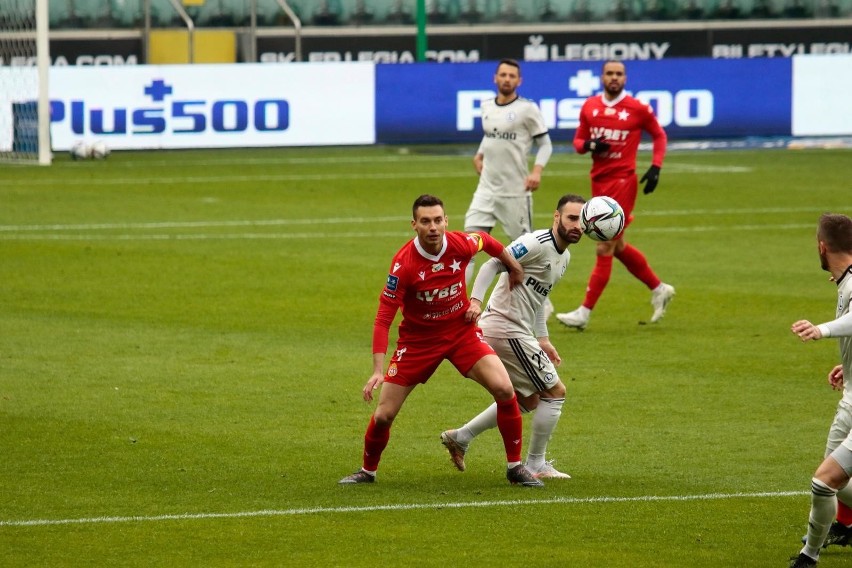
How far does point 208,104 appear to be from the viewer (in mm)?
28094

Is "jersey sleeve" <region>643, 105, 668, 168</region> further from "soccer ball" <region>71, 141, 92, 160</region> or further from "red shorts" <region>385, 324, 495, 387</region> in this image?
"soccer ball" <region>71, 141, 92, 160</region>

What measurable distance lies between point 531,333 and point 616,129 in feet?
18.4

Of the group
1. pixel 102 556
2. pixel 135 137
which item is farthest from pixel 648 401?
pixel 135 137

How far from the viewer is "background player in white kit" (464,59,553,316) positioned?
1376 cm

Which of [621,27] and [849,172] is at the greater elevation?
[621,27]

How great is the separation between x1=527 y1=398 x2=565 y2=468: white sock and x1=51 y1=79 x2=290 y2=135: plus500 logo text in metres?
20.8

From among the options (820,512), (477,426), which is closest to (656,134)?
(477,426)

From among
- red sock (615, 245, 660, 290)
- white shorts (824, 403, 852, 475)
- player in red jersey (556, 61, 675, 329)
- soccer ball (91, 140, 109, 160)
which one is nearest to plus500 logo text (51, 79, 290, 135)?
soccer ball (91, 140, 109, 160)

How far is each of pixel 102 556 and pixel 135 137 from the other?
73.2 ft

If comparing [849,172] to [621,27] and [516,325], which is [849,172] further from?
[516,325]

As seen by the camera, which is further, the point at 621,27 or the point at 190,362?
the point at 621,27

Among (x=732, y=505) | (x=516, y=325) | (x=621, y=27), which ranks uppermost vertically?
(x=621, y=27)

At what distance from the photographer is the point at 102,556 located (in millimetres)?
6574

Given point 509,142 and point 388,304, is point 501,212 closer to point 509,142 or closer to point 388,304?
point 509,142
